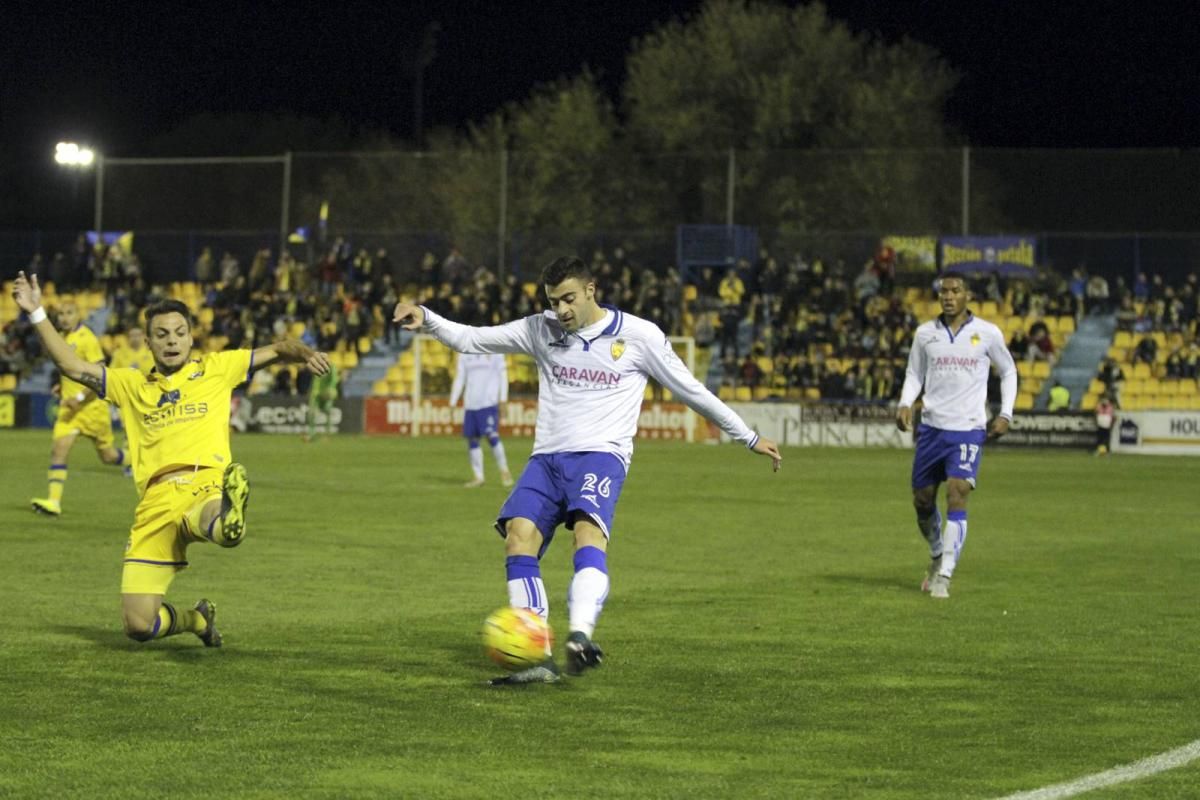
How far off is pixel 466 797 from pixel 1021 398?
38978mm

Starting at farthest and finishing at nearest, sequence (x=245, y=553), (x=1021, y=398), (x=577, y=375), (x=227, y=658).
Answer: (x=1021, y=398), (x=245, y=553), (x=227, y=658), (x=577, y=375)

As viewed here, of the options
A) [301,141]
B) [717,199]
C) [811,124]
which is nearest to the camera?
[717,199]

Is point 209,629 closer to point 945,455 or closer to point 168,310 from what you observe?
point 168,310

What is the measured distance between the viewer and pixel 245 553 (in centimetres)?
1645

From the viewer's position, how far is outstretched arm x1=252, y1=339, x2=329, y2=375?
32.7 feet

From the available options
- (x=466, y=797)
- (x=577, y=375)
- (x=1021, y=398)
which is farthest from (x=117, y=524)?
(x=1021, y=398)

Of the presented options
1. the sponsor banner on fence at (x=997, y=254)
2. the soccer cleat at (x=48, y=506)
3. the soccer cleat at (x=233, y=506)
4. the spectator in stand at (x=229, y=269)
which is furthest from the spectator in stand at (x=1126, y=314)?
the soccer cleat at (x=233, y=506)

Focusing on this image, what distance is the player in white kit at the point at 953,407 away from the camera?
1420cm

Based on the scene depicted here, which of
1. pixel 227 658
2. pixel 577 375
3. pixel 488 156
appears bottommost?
pixel 227 658

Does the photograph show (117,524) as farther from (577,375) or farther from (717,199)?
(717,199)

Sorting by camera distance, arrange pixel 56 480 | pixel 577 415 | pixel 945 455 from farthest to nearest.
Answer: pixel 56 480 → pixel 945 455 → pixel 577 415

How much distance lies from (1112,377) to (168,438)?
3451 cm

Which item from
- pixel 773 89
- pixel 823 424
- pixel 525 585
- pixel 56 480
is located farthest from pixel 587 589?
pixel 773 89

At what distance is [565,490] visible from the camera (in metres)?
9.47
